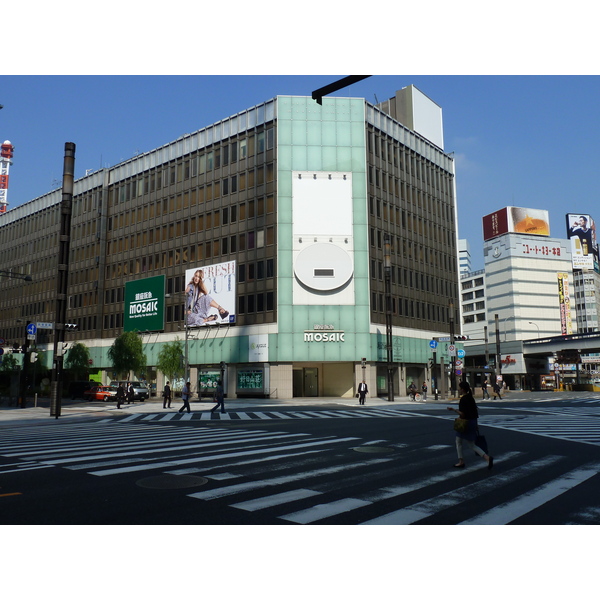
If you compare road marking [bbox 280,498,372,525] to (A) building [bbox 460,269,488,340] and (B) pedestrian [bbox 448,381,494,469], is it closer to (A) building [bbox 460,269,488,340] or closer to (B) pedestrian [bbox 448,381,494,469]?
(B) pedestrian [bbox 448,381,494,469]

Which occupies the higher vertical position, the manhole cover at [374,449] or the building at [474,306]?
the building at [474,306]

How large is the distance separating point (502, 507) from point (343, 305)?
45991 mm

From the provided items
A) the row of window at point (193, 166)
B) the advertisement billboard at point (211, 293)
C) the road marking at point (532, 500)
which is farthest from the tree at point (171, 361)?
the road marking at point (532, 500)

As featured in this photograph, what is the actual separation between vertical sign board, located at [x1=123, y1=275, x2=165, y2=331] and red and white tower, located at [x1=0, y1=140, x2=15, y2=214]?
14318cm

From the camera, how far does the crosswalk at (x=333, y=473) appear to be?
7266 millimetres

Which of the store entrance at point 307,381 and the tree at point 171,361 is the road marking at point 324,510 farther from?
the tree at point 171,361

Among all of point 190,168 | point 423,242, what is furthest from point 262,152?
point 423,242

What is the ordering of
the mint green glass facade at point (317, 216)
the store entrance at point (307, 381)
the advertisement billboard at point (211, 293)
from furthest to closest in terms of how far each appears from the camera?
the advertisement billboard at point (211, 293) < the store entrance at point (307, 381) < the mint green glass facade at point (317, 216)

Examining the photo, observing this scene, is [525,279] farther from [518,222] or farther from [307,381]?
[307,381]

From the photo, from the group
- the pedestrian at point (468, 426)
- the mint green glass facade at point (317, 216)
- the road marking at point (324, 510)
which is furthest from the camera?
the mint green glass facade at point (317, 216)

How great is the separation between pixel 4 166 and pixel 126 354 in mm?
166725

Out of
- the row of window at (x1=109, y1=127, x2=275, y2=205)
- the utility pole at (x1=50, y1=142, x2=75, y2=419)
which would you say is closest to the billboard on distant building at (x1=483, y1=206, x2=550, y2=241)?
the row of window at (x1=109, y1=127, x2=275, y2=205)

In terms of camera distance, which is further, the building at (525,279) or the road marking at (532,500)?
the building at (525,279)

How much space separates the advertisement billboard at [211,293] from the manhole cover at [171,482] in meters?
47.2
